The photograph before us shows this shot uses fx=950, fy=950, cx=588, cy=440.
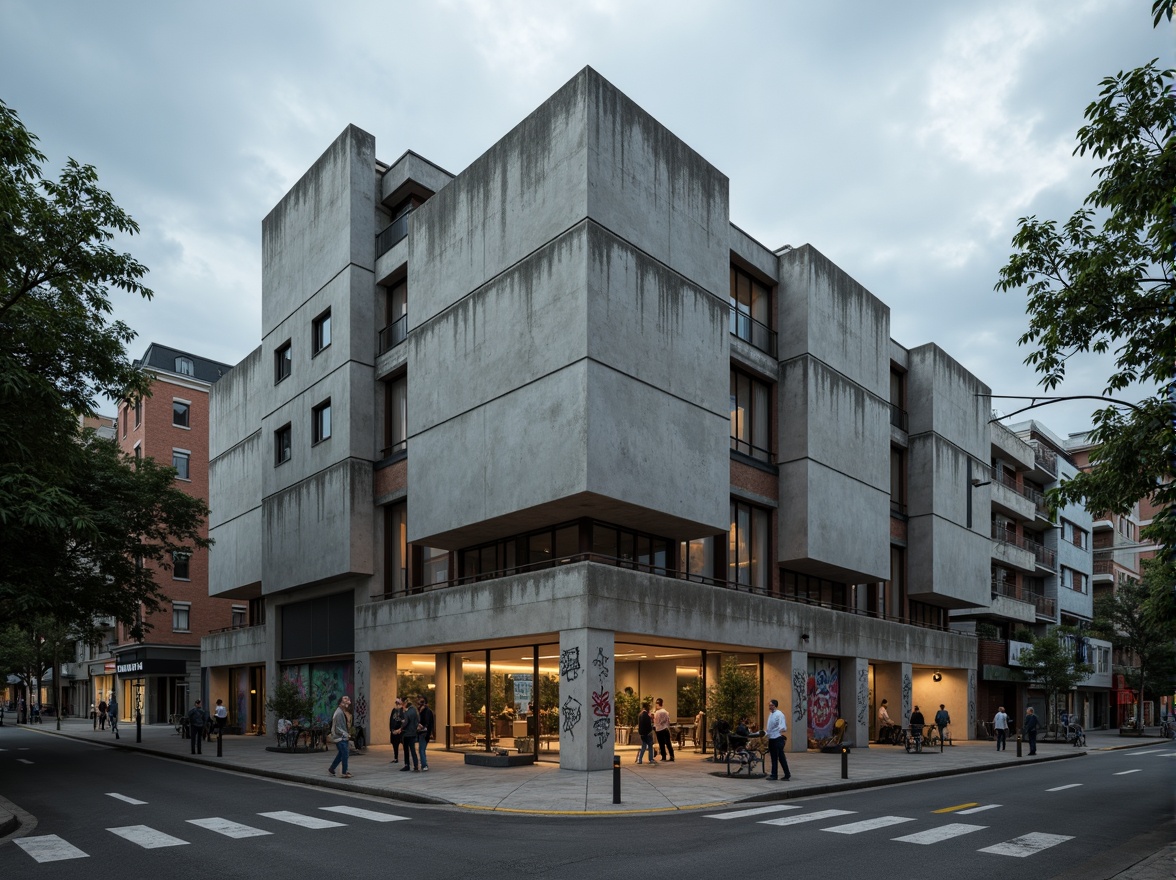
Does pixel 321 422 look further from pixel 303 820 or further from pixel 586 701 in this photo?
pixel 303 820

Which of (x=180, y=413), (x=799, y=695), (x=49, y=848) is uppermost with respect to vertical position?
(x=180, y=413)

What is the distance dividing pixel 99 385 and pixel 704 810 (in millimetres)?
16017

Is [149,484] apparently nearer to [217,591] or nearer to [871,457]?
[217,591]

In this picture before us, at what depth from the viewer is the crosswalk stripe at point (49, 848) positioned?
12.1 metres

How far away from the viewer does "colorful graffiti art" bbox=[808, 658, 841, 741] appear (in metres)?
32.7

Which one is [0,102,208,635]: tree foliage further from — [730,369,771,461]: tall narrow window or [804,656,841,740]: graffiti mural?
[804,656,841,740]: graffiti mural

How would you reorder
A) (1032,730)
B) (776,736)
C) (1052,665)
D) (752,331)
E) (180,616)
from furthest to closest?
(180,616)
(1052,665)
(752,331)
(1032,730)
(776,736)

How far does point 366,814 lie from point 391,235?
22.6 metres

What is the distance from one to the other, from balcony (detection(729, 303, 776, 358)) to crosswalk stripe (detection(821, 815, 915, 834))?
63.1 feet

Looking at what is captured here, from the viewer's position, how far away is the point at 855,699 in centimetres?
3441

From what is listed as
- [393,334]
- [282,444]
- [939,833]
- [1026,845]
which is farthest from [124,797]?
[282,444]

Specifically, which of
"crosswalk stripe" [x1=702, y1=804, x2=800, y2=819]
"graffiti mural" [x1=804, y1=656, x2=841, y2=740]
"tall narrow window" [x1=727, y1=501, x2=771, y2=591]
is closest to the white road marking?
"crosswalk stripe" [x1=702, y1=804, x2=800, y2=819]

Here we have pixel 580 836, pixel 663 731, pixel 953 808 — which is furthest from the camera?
pixel 663 731

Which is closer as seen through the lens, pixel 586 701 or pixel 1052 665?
pixel 586 701
